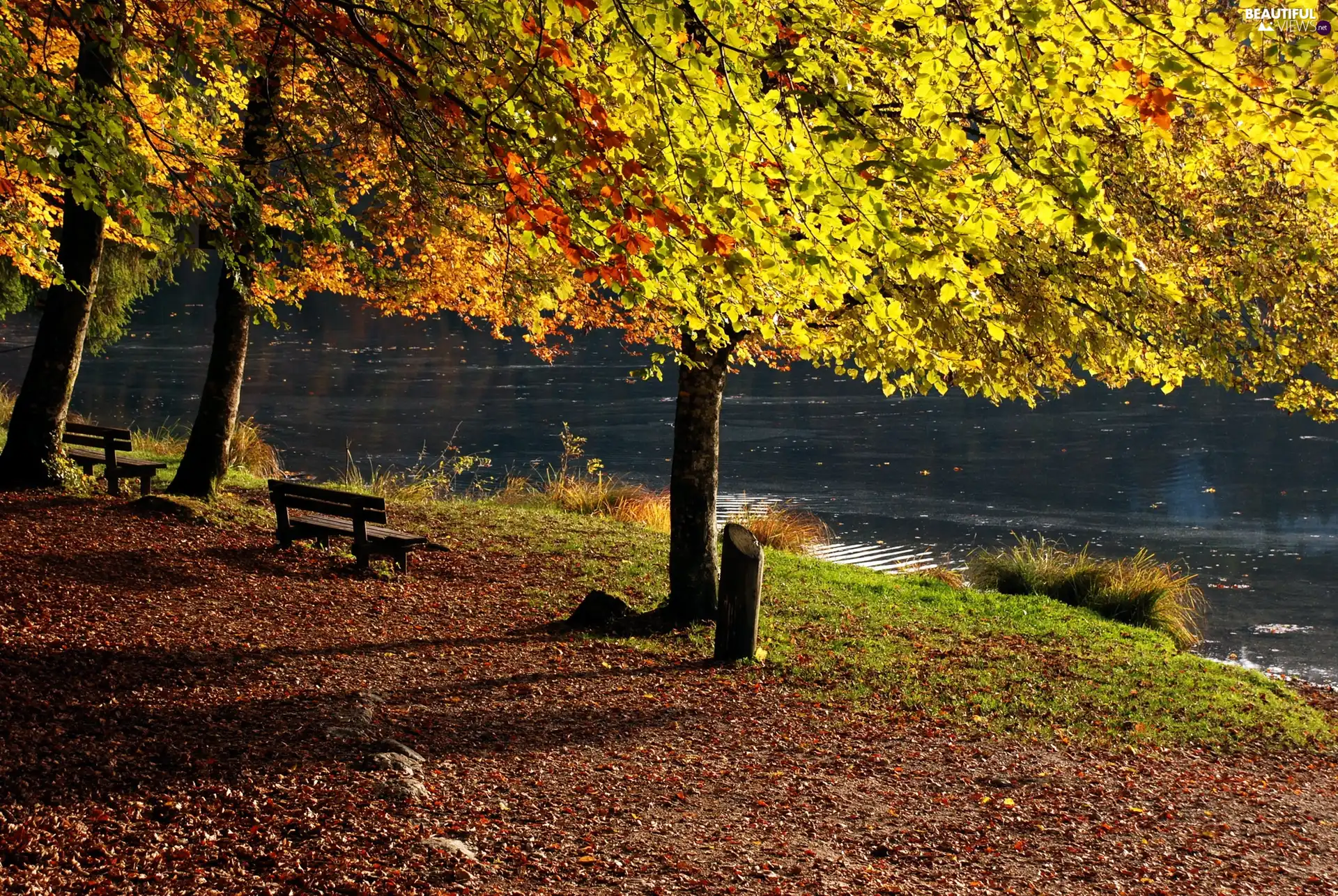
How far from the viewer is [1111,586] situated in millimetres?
13219

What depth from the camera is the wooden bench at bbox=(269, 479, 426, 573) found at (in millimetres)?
9992

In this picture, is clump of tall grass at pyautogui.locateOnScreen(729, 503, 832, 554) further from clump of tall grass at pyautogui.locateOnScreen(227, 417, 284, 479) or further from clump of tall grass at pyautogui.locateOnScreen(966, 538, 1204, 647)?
clump of tall grass at pyautogui.locateOnScreen(227, 417, 284, 479)

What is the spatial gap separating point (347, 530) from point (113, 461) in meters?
3.50

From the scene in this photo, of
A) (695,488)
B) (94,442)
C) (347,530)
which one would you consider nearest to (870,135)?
(695,488)

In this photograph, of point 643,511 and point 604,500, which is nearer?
point 643,511

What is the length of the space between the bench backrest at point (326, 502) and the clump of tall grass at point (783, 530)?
594 cm

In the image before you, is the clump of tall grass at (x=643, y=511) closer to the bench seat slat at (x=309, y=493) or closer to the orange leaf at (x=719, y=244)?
the bench seat slat at (x=309, y=493)

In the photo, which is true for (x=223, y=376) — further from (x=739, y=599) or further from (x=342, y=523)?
(x=739, y=599)

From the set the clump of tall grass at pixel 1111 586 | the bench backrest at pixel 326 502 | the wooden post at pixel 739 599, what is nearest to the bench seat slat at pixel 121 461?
the bench backrest at pixel 326 502

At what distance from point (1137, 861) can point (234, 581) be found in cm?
699

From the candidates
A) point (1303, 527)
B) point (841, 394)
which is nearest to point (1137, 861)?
point (1303, 527)

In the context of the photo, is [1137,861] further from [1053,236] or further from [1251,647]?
[1251,647]

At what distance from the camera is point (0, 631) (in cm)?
674

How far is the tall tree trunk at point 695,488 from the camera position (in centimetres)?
938
